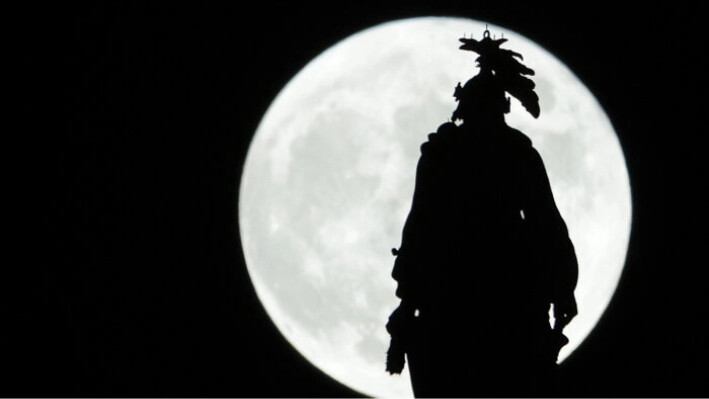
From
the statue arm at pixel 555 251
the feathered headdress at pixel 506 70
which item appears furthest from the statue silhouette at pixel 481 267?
the feathered headdress at pixel 506 70

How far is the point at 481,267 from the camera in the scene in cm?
573

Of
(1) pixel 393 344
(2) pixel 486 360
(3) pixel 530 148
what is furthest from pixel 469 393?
(3) pixel 530 148

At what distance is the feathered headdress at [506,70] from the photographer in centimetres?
633

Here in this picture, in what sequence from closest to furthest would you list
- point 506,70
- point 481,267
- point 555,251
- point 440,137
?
point 481,267
point 555,251
point 440,137
point 506,70

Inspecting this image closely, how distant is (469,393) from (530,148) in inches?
64.4

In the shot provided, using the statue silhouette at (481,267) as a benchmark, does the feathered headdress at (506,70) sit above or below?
above

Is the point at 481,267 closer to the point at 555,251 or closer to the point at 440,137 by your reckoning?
the point at 555,251

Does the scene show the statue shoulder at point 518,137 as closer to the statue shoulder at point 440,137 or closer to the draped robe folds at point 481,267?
the draped robe folds at point 481,267

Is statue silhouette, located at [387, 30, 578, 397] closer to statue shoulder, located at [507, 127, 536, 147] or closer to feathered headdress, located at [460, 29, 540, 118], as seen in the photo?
statue shoulder, located at [507, 127, 536, 147]

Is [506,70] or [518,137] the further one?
[506,70]

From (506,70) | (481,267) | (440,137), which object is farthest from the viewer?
(506,70)

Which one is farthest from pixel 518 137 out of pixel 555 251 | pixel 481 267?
pixel 481 267

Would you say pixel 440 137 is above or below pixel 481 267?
above

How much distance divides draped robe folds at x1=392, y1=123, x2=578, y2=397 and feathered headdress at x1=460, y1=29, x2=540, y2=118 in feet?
1.26
